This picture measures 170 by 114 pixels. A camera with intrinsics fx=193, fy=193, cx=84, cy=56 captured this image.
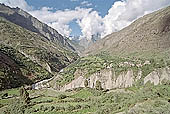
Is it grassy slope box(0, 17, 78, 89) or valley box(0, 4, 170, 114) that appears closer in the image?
valley box(0, 4, 170, 114)

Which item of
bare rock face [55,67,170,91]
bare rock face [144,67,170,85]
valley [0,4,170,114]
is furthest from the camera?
bare rock face [55,67,170,91]

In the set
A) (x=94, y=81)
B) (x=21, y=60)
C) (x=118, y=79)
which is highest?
(x=21, y=60)

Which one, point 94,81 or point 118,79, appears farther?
point 94,81

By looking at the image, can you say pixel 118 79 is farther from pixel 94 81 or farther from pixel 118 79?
pixel 94 81

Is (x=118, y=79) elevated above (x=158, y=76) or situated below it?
below

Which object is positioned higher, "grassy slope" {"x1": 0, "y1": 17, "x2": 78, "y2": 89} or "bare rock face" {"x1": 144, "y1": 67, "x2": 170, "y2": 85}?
"grassy slope" {"x1": 0, "y1": 17, "x2": 78, "y2": 89}

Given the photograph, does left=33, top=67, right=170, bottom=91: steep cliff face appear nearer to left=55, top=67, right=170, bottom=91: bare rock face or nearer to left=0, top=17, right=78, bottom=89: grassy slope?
left=55, top=67, right=170, bottom=91: bare rock face

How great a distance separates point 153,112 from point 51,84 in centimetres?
7801

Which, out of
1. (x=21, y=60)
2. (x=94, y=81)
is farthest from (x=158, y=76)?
(x=21, y=60)

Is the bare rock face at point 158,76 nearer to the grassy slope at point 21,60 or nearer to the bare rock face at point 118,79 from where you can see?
the bare rock face at point 118,79

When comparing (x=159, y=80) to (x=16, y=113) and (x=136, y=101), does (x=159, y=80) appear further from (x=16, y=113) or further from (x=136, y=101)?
(x=16, y=113)

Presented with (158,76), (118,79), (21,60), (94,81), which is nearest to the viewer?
(158,76)

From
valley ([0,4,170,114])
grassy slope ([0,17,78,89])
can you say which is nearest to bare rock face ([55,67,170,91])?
valley ([0,4,170,114])

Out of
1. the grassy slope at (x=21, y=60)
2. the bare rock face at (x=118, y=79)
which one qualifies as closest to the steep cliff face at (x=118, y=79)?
the bare rock face at (x=118, y=79)
